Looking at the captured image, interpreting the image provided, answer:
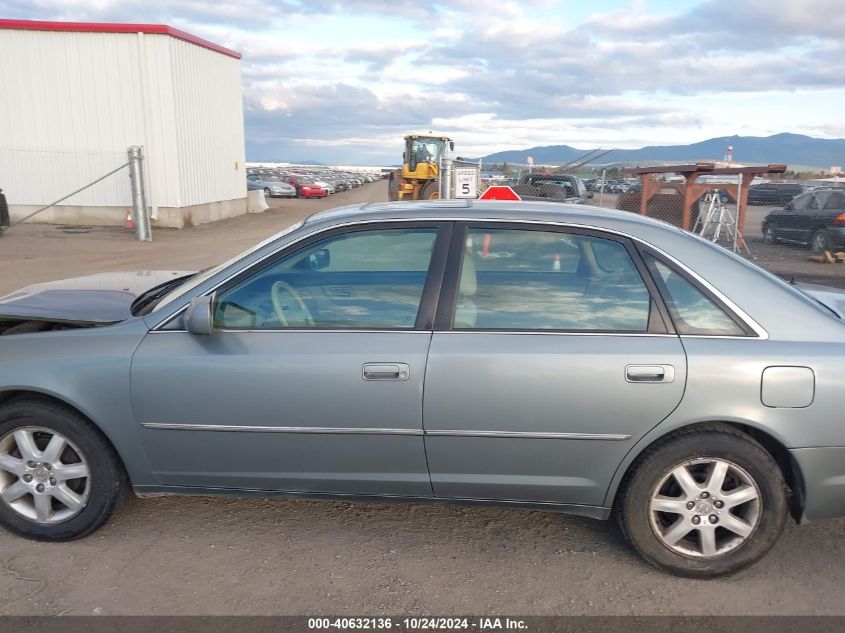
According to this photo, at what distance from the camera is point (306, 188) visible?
3881cm

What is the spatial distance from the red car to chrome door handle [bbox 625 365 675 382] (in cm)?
3746

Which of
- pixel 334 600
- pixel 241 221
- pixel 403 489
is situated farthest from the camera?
pixel 241 221

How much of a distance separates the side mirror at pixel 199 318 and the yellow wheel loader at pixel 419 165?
59.9 ft

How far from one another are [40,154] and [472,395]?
1807 centimetres

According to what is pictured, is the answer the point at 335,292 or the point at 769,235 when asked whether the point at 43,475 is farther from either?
the point at 769,235

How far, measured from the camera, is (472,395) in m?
2.89

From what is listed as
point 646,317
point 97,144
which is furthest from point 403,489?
point 97,144

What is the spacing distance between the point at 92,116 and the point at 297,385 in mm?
17181

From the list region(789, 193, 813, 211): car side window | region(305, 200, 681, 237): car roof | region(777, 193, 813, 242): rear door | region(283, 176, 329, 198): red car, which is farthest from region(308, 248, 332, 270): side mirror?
region(283, 176, 329, 198): red car

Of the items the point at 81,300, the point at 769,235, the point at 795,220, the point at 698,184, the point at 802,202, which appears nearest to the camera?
the point at 81,300

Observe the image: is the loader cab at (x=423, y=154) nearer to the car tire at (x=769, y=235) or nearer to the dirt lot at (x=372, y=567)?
the car tire at (x=769, y=235)

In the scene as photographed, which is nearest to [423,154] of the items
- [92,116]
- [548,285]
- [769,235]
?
[92,116]

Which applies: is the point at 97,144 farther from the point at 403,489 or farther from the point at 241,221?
the point at 403,489
